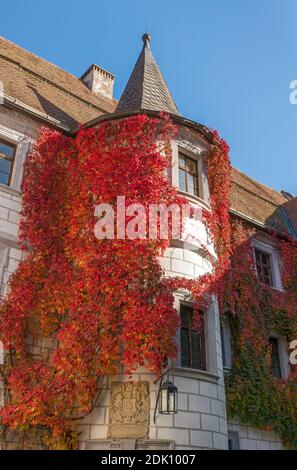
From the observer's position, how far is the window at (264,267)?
51.4ft

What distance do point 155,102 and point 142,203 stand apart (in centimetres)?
497

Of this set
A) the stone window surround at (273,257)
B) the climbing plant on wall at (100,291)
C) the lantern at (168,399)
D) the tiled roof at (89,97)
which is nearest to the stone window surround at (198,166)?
the climbing plant on wall at (100,291)

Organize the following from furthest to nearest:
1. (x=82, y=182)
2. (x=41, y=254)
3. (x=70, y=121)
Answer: (x=70, y=121) → (x=82, y=182) → (x=41, y=254)

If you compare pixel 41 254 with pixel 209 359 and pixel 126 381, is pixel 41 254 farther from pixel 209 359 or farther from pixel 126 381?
pixel 209 359

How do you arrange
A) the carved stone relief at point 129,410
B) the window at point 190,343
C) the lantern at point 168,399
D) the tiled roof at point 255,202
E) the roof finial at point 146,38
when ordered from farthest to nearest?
1. the roof finial at point 146,38
2. the tiled roof at point 255,202
3. the window at point 190,343
4. the carved stone relief at point 129,410
5. the lantern at point 168,399

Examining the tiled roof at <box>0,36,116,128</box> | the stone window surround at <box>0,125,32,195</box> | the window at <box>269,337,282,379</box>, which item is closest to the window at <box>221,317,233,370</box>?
the window at <box>269,337,282,379</box>

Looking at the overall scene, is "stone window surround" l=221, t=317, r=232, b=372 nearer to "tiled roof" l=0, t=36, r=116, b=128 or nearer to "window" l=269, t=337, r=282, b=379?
"window" l=269, t=337, r=282, b=379

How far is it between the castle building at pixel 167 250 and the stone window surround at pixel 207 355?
0.08 feet

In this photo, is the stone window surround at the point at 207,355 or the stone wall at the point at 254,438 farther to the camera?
the stone wall at the point at 254,438

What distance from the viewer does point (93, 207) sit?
10.8m

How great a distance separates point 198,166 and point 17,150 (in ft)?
16.4

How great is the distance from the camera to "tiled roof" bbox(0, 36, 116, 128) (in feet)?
44.5

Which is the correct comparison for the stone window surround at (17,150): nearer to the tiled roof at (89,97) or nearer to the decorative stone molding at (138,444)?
the tiled roof at (89,97)
